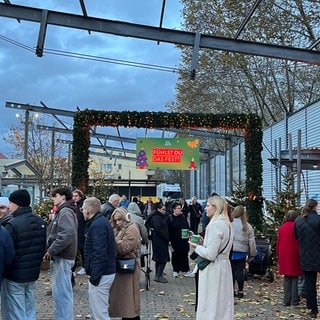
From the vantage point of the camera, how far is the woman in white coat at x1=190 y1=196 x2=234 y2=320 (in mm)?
5465

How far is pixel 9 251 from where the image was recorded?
200 inches

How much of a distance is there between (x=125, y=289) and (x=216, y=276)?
144 centimetres

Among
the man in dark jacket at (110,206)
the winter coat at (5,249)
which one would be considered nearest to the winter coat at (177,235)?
the man in dark jacket at (110,206)

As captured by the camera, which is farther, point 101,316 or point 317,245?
point 317,245

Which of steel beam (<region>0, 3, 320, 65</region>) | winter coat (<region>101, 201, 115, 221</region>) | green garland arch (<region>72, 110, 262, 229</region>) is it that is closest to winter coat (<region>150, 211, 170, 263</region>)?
winter coat (<region>101, 201, 115, 221</region>)

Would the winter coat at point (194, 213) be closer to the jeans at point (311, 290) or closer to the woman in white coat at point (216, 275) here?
the jeans at point (311, 290)

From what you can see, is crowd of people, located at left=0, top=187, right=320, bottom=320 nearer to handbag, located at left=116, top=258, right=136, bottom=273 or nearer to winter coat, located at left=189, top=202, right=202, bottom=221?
handbag, located at left=116, top=258, right=136, bottom=273

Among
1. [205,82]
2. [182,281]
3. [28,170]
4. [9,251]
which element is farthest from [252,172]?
[205,82]

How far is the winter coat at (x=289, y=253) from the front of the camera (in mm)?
8305

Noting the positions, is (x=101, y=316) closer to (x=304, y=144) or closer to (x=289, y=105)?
(x=304, y=144)

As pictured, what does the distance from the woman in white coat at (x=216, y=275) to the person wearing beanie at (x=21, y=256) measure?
191cm

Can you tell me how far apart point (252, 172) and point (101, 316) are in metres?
10.1

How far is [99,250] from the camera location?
5.79 m

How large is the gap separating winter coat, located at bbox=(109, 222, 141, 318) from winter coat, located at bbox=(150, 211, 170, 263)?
428cm
